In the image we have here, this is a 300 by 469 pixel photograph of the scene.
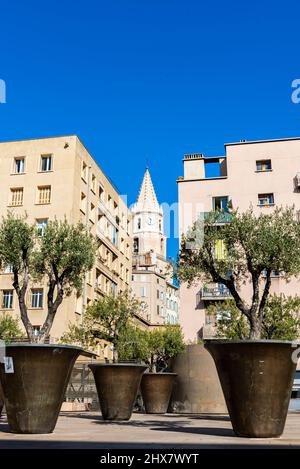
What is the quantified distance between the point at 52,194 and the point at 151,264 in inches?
3122

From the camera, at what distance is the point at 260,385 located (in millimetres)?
7793

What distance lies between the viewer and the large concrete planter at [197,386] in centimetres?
2030

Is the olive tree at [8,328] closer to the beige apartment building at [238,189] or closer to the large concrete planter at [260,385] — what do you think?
the beige apartment building at [238,189]

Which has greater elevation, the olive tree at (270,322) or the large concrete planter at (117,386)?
the olive tree at (270,322)

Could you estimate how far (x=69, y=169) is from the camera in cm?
4212

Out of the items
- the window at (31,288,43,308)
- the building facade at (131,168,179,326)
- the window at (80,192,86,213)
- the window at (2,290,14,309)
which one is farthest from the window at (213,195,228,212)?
the building facade at (131,168,179,326)

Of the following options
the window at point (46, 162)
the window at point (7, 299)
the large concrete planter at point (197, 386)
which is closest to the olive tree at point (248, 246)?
the large concrete planter at point (197, 386)

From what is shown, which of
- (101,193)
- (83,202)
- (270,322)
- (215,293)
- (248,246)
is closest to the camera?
(248,246)

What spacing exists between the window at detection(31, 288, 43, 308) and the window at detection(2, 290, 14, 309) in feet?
5.94

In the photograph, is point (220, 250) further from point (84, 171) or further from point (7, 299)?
point (84, 171)

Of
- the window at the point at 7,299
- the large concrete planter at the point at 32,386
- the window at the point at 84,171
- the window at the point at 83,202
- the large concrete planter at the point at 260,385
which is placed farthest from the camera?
the window at the point at 84,171

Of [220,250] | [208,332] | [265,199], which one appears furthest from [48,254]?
[265,199]

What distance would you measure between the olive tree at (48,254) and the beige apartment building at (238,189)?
66.1ft
